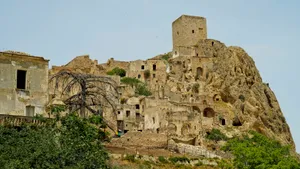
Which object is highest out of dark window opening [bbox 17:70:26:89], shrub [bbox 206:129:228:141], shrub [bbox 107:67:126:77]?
shrub [bbox 107:67:126:77]

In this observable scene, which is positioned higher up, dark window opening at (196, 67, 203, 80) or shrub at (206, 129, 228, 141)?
dark window opening at (196, 67, 203, 80)

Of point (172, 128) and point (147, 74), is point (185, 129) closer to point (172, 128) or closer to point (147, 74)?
point (172, 128)

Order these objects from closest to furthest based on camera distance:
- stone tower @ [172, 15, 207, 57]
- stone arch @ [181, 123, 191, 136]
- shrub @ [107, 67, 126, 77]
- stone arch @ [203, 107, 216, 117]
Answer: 1. stone arch @ [181, 123, 191, 136]
2. stone arch @ [203, 107, 216, 117]
3. shrub @ [107, 67, 126, 77]
4. stone tower @ [172, 15, 207, 57]

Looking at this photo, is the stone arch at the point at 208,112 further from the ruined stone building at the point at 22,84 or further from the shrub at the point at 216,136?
the ruined stone building at the point at 22,84

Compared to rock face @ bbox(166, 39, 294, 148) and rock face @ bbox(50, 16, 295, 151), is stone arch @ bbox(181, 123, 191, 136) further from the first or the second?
rock face @ bbox(166, 39, 294, 148)

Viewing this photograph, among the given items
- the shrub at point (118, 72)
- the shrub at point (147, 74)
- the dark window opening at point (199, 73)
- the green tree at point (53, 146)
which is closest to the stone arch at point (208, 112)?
the dark window opening at point (199, 73)

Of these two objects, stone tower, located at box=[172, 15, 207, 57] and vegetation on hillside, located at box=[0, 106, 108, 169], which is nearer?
vegetation on hillside, located at box=[0, 106, 108, 169]

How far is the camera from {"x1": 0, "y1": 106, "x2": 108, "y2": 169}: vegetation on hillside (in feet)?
82.2

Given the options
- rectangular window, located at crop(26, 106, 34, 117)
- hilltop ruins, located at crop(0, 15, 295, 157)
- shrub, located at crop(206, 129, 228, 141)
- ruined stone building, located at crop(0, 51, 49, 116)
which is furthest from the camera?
shrub, located at crop(206, 129, 228, 141)

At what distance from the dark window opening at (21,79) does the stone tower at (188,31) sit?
6475 cm

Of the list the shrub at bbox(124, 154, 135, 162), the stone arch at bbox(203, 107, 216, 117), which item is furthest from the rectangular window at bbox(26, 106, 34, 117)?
the stone arch at bbox(203, 107, 216, 117)

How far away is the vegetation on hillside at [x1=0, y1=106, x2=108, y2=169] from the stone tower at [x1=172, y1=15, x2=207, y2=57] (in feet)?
223

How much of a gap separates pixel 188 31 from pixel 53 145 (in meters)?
73.2

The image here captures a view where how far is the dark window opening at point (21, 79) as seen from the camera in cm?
3194
